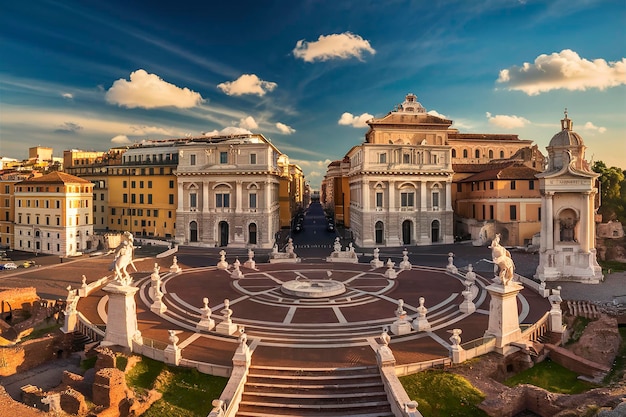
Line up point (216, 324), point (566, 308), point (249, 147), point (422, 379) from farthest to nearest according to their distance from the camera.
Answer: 1. point (249, 147)
2. point (566, 308)
3. point (216, 324)
4. point (422, 379)

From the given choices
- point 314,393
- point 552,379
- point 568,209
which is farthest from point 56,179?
point 552,379

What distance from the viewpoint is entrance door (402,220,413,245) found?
53156 millimetres

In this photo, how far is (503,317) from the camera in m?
17.8

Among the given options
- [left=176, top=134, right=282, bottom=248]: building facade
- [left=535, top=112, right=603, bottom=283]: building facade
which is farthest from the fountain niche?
[left=176, top=134, right=282, bottom=248]: building facade

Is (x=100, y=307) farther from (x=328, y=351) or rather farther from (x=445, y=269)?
(x=445, y=269)

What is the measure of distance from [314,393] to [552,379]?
31.5 feet

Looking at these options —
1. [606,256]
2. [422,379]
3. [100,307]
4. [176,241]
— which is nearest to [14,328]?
[100,307]

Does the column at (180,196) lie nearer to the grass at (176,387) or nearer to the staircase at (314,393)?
the grass at (176,387)

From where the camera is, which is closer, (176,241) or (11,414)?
(11,414)

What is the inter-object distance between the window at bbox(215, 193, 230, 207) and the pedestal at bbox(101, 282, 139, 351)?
115ft

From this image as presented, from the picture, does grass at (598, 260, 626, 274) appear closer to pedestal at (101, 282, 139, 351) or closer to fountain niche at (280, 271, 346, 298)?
fountain niche at (280, 271, 346, 298)

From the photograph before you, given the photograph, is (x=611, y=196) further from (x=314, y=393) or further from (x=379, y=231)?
(x=314, y=393)

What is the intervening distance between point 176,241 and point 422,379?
43855 mm

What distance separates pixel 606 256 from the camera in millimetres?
39906
